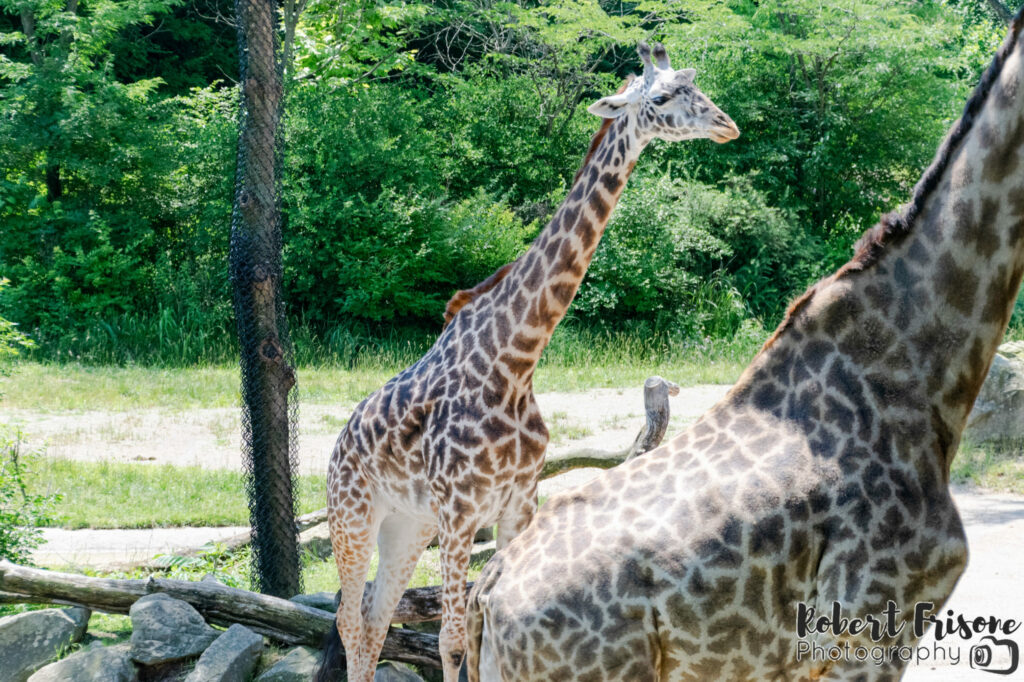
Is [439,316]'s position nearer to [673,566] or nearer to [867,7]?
[867,7]

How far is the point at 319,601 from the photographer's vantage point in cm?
585

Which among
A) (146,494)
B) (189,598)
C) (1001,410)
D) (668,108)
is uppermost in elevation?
(668,108)

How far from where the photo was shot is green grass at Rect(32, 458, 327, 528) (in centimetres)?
858

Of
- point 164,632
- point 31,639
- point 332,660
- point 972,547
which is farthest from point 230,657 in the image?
point 972,547

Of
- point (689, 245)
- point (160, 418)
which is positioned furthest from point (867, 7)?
point (160, 418)

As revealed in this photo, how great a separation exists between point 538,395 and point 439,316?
213 inches

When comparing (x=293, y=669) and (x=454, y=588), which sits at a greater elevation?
(x=454, y=588)

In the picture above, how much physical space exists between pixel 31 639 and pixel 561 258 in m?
3.97

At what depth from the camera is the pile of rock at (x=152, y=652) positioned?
5.31 metres

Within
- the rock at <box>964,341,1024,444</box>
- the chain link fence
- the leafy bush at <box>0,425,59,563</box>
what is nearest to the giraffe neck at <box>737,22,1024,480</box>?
the chain link fence

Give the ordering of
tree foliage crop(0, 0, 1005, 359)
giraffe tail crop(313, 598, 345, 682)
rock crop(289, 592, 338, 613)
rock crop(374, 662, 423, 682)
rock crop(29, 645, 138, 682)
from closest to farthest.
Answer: giraffe tail crop(313, 598, 345, 682)
rock crop(374, 662, 423, 682)
rock crop(29, 645, 138, 682)
rock crop(289, 592, 338, 613)
tree foliage crop(0, 0, 1005, 359)

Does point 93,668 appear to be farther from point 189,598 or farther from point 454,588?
point 454,588

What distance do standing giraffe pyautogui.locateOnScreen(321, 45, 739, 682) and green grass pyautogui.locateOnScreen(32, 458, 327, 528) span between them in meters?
4.50

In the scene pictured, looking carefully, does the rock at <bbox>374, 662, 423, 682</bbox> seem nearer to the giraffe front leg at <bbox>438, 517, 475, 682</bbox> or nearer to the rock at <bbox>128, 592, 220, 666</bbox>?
the rock at <bbox>128, 592, 220, 666</bbox>
